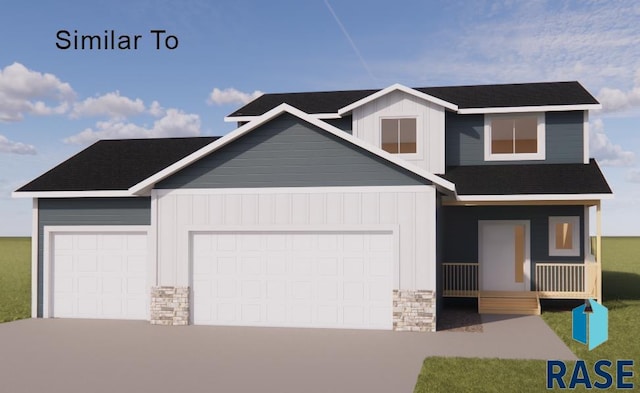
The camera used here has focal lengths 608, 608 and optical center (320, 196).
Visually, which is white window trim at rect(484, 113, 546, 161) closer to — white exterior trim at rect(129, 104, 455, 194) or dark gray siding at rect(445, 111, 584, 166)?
dark gray siding at rect(445, 111, 584, 166)

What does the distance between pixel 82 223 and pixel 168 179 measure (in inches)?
125

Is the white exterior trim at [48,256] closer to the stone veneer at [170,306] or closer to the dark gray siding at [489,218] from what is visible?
the stone veneer at [170,306]

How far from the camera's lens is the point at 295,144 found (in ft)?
47.8

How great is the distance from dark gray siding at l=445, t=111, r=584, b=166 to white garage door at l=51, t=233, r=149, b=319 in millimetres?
10124

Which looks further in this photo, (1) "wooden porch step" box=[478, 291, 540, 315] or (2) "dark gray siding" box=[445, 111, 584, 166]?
(2) "dark gray siding" box=[445, 111, 584, 166]

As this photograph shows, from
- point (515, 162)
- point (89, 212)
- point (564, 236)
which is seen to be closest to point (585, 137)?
point (515, 162)

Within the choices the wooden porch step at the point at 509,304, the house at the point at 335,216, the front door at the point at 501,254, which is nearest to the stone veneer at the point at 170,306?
the house at the point at 335,216

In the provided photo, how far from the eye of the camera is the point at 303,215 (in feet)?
47.9

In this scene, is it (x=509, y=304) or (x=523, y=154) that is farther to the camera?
(x=523, y=154)

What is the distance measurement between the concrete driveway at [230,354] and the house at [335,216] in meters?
0.94

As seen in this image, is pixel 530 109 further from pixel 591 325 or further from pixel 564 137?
pixel 591 325

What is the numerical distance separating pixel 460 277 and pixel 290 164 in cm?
724

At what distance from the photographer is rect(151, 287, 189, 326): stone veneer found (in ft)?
49.3

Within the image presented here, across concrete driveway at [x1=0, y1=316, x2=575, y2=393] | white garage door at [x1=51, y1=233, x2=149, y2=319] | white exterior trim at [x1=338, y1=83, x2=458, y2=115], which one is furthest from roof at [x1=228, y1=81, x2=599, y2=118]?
Answer: concrete driveway at [x1=0, y1=316, x2=575, y2=393]
